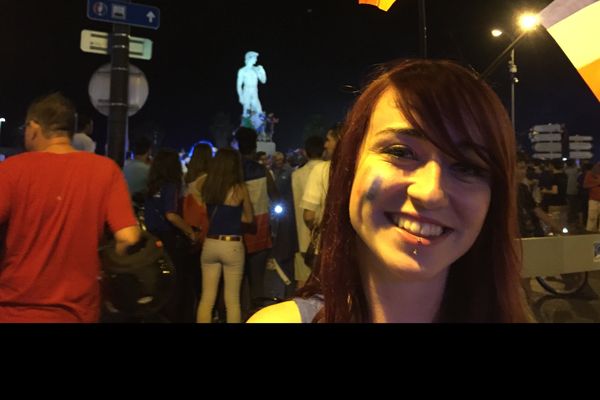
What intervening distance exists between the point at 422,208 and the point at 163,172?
413cm

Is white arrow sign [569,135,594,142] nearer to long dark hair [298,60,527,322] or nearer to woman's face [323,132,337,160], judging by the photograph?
woman's face [323,132,337,160]

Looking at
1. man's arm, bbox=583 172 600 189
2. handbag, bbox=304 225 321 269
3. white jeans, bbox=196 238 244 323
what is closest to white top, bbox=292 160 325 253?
handbag, bbox=304 225 321 269

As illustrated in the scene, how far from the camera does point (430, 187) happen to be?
0.86 meters

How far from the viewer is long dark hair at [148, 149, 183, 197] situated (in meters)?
4.69

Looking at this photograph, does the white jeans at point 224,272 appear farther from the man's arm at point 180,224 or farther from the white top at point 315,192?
the white top at point 315,192

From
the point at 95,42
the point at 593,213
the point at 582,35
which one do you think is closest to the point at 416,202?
the point at 582,35

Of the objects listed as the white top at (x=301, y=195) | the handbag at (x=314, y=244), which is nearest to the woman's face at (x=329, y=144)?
the white top at (x=301, y=195)

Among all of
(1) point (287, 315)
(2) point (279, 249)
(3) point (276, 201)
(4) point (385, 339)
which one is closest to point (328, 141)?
(3) point (276, 201)

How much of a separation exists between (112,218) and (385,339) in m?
2.38

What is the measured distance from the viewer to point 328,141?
477 centimetres

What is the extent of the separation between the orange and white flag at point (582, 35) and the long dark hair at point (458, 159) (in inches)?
49.5

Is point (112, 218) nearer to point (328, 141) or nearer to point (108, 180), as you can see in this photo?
point (108, 180)

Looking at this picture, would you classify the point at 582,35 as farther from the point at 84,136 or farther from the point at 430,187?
the point at 84,136

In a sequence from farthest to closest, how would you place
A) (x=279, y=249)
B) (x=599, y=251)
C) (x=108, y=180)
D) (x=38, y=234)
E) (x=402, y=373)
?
(x=279, y=249), (x=599, y=251), (x=108, y=180), (x=38, y=234), (x=402, y=373)
